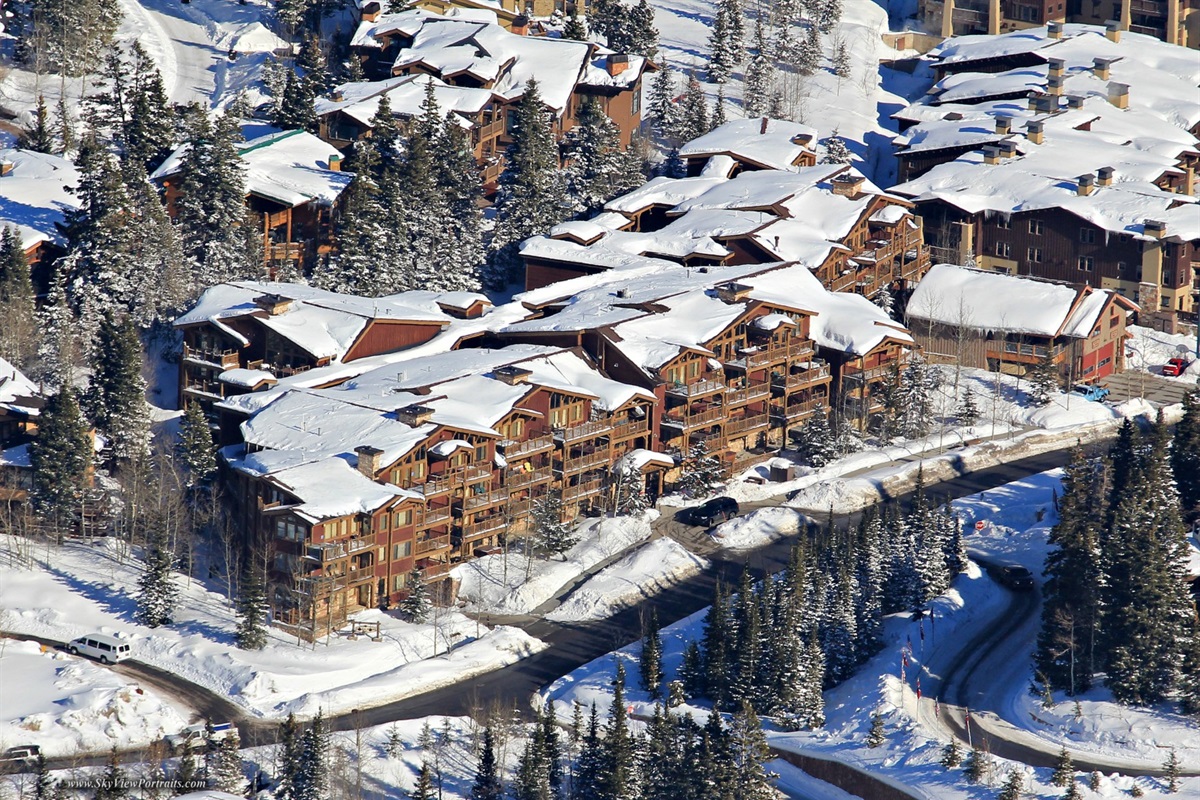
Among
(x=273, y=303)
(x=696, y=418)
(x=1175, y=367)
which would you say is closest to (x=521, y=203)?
(x=273, y=303)

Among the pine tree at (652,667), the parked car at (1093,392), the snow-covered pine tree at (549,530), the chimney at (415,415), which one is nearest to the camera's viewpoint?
the pine tree at (652,667)

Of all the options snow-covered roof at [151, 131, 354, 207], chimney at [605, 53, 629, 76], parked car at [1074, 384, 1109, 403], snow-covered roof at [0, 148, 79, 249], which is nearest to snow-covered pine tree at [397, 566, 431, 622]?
snow-covered roof at [151, 131, 354, 207]

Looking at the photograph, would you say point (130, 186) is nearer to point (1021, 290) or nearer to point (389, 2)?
point (389, 2)

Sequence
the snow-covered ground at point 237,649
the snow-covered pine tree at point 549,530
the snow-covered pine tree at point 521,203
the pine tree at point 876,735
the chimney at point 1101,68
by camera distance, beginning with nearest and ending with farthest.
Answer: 1. the pine tree at point 876,735
2. the snow-covered ground at point 237,649
3. the snow-covered pine tree at point 549,530
4. the snow-covered pine tree at point 521,203
5. the chimney at point 1101,68

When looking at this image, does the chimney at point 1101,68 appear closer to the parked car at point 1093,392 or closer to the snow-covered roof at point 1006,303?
the snow-covered roof at point 1006,303

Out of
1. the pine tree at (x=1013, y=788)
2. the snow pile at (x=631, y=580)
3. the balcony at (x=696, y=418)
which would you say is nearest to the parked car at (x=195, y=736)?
the snow pile at (x=631, y=580)

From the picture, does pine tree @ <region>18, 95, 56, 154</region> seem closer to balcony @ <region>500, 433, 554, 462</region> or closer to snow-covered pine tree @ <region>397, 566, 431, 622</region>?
balcony @ <region>500, 433, 554, 462</region>
